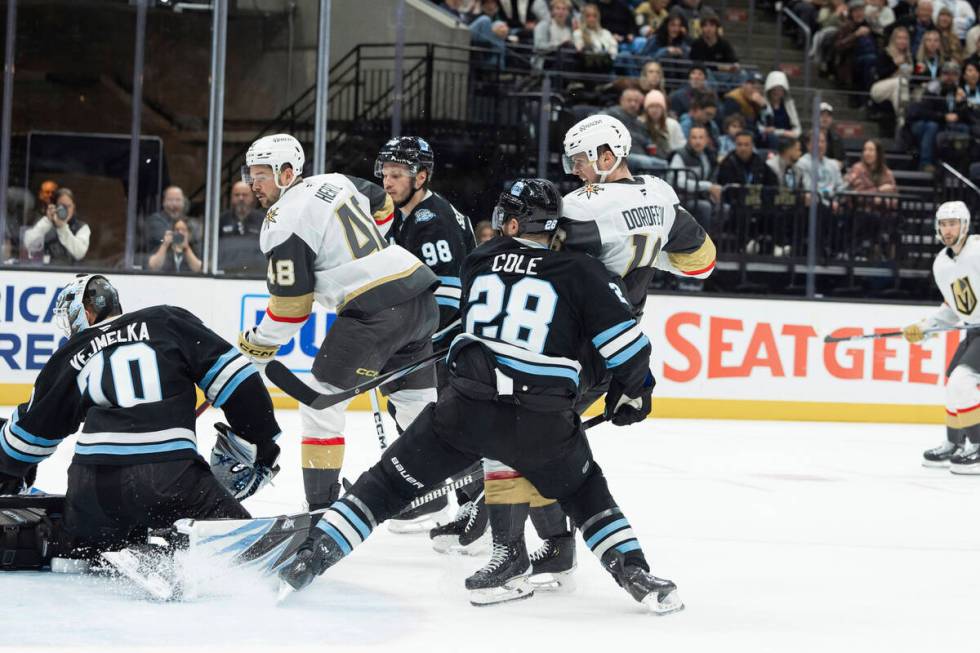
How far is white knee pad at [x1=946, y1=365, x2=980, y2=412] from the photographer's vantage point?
726 cm

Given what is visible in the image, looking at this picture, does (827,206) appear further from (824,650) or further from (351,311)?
(824,650)

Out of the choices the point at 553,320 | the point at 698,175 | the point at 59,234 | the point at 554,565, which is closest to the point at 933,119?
the point at 698,175

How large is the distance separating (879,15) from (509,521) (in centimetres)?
1000

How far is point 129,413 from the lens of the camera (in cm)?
354

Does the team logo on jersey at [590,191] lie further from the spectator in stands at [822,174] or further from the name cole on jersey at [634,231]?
the spectator in stands at [822,174]

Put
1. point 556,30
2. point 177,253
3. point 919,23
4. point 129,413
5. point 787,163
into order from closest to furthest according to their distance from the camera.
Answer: point 129,413 < point 177,253 < point 787,163 < point 556,30 < point 919,23

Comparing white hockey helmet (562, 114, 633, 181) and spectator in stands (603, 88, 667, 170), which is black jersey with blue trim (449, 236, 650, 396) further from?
spectator in stands (603, 88, 667, 170)

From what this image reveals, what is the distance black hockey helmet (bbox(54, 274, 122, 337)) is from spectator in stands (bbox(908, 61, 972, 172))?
812cm

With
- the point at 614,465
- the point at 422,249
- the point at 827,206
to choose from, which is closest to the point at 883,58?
the point at 827,206

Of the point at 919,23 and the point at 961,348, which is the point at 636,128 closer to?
the point at 961,348

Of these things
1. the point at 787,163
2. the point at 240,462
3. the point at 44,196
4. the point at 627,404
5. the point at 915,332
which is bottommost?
the point at 240,462

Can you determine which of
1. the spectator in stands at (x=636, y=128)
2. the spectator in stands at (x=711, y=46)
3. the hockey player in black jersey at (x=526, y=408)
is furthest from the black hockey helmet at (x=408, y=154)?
the spectator in stands at (x=711, y=46)

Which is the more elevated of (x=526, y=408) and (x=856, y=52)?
(x=856, y=52)

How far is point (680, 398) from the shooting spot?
30.8ft
